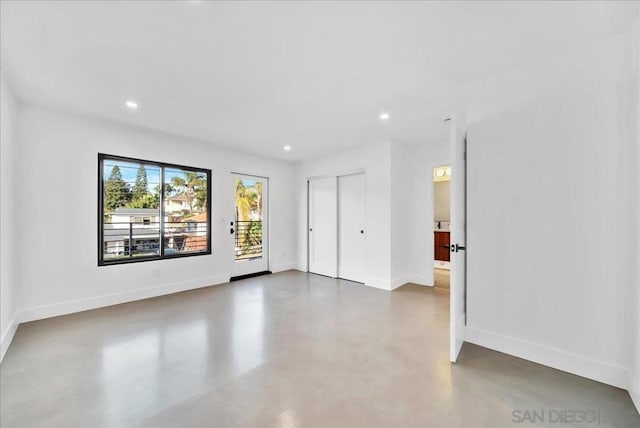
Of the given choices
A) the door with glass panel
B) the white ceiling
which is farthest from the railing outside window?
the white ceiling

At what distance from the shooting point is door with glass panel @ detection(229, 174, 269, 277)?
5.22 meters

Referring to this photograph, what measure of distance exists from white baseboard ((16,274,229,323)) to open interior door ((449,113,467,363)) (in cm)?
389

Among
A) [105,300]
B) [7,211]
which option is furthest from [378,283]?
[7,211]

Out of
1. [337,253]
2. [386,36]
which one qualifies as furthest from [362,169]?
[386,36]

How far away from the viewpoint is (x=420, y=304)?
3.69m

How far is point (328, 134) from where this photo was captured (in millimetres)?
4176

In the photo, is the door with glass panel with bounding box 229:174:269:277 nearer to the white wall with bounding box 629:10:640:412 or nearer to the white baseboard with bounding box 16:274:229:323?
the white baseboard with bounding box 16:274:229:323

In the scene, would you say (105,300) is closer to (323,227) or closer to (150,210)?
(150,210)

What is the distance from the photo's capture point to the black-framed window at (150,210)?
3725 millimetres

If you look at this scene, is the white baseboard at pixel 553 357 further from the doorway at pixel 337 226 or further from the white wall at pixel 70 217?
the white wall at pixel 70 217

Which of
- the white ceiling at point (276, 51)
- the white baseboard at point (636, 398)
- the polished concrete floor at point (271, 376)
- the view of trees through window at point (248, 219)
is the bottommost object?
the polished concrete floor at point (271, 376)

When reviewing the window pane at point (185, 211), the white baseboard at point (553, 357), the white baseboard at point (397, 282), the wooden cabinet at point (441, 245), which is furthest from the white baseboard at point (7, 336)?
the wooden cabinet at point (441, 245)

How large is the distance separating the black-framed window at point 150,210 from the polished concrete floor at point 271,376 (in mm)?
989

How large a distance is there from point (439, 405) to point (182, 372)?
6.14 feet
